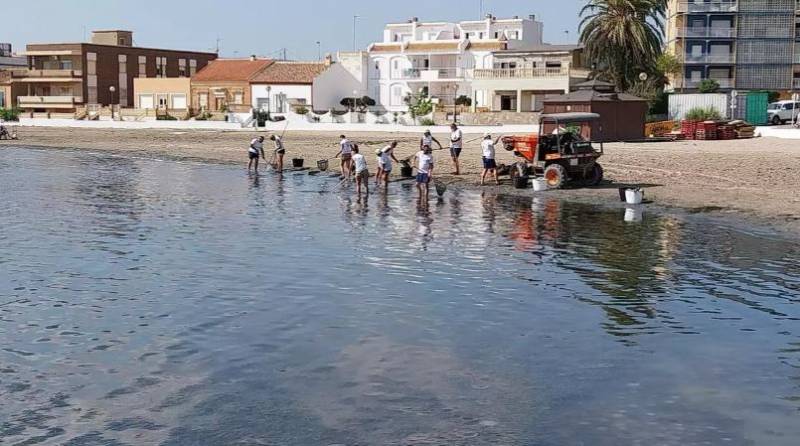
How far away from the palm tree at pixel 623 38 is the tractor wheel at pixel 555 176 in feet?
97.8

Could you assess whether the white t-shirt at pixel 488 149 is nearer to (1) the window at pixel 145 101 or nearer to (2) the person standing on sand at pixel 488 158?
(2) the person standing on sand at pixel 488 158

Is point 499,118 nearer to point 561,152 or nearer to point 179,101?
point 561,152

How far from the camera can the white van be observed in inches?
2315

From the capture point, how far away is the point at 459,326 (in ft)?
42.8

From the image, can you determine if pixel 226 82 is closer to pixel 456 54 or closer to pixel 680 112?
pixel 456 54

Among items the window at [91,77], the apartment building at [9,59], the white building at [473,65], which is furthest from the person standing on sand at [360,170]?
the apartment building at [9,59]

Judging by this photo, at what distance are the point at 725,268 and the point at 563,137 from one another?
1119 centimetres

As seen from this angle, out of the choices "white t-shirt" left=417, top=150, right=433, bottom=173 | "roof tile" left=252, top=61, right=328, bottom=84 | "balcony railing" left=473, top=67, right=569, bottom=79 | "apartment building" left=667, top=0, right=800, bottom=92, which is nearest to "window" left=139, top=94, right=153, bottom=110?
"roof tile" left=252, top=61, right=328, bottom=84

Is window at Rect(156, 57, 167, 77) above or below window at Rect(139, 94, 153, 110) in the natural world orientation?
above

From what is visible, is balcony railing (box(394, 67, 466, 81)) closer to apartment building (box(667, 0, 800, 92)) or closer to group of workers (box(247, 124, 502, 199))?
apartment building (box(667, 0, 800, 92))

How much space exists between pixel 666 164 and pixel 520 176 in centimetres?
748

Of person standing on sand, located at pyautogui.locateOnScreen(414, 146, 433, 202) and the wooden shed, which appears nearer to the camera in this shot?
person standing on sand, located at pyautogui.locateOnScreen(414, 146, 433, 202)

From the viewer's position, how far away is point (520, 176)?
29.2 meters

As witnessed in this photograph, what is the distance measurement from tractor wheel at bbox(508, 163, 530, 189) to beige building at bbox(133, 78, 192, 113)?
201 ft
